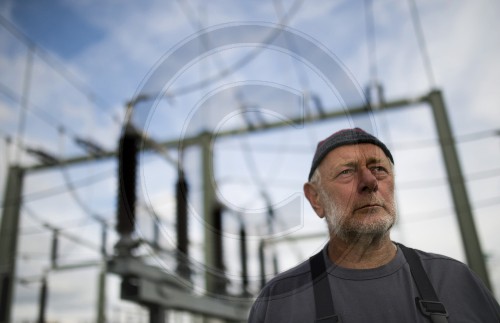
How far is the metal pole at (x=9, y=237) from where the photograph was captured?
6.60m

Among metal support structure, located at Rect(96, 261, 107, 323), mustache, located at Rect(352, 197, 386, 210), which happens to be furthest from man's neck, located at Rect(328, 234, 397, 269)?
metal support structure, located at Rect(96, 261, 107, 323)

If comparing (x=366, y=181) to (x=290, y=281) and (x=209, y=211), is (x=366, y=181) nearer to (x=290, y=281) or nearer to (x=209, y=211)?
(x=290, y=281)

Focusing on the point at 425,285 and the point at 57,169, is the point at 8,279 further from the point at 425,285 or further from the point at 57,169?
the point at 425,285

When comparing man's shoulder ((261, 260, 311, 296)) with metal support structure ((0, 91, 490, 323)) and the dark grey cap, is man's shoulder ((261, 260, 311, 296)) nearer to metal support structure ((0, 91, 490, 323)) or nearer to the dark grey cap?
metal support structure ((0, 91, 490, 323))

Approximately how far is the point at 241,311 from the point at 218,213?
15.0ft

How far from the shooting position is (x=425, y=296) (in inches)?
34.2

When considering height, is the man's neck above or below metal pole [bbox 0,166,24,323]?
below

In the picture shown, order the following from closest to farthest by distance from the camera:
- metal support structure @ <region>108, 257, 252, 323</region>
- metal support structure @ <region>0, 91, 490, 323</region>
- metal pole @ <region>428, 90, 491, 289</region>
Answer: metal support structure @ <region>0, 91, 490, 323</region> → metal support structure @ <region>108, 257, 252, 323</region> → metal pole @ <region>428, 90, 491, 289</region>

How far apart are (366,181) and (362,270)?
Result: 0.28 meters

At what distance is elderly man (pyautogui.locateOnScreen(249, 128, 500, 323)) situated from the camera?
83cm

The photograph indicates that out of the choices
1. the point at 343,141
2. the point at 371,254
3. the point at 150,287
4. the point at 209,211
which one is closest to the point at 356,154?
the point at 343,141

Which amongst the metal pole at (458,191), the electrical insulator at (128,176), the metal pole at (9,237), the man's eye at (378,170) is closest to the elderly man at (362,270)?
the man's eye at (378,170)

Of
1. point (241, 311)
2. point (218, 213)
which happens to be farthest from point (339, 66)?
point (241, 311)

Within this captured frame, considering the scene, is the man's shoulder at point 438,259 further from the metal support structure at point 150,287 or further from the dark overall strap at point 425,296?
the metal support structure at point 150,287
